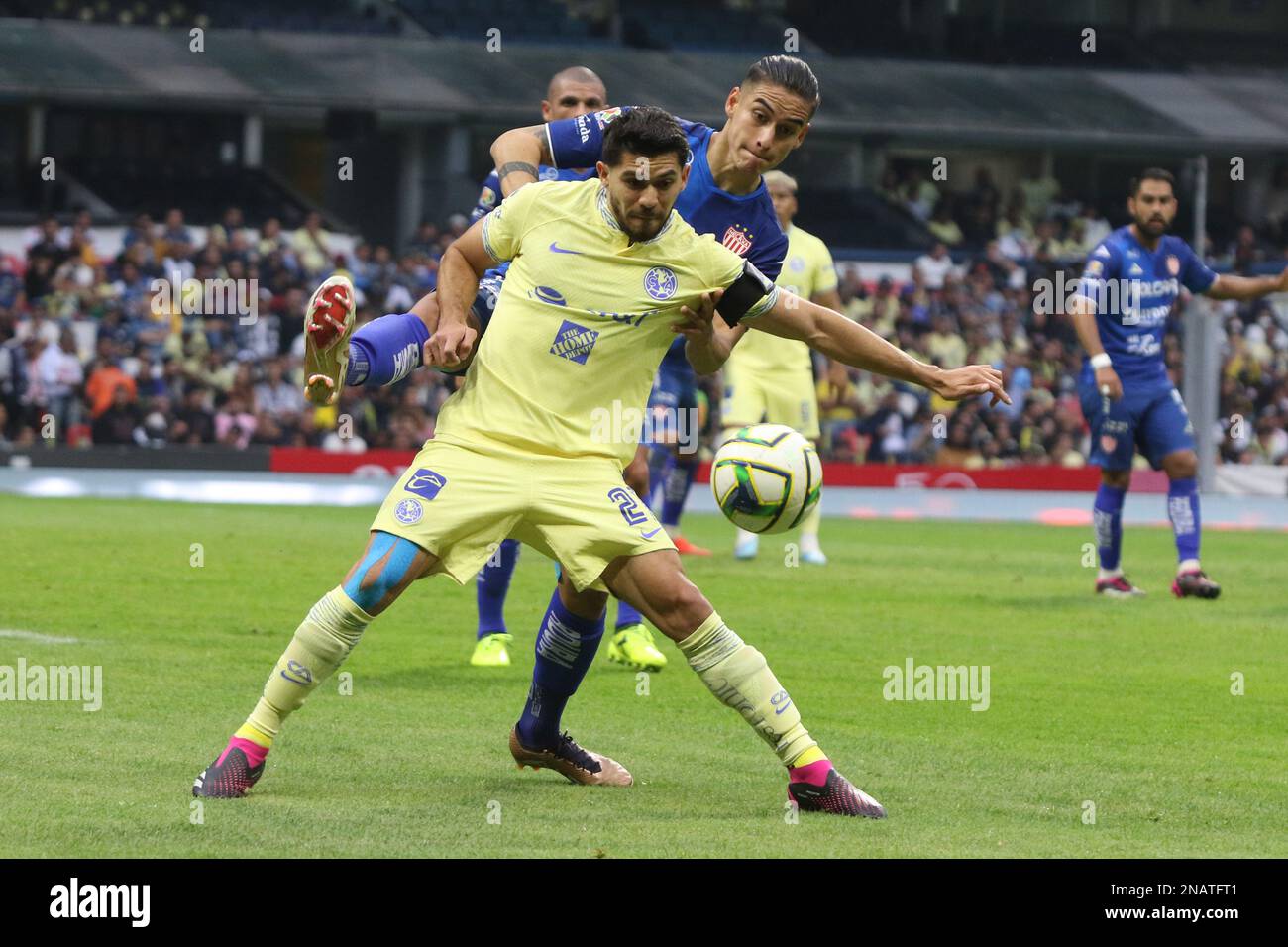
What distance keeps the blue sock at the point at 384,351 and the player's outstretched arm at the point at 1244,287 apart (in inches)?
274

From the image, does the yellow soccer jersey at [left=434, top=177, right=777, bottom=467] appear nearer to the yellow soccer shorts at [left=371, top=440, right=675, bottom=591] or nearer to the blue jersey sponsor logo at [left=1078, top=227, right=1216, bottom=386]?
the yellow soccer shorts at [left=371, top=440, right=675, bottom=591]

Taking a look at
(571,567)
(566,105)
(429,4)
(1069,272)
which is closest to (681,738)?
(571,567)

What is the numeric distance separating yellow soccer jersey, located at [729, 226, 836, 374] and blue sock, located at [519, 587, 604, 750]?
7.86m

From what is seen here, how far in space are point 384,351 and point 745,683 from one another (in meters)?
1.46

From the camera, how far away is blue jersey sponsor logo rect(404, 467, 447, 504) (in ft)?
20.2

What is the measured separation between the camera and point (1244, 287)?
12508mm

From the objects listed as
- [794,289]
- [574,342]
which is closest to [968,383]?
[574,342]

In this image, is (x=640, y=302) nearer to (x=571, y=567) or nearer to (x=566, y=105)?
(x=571, y=567)

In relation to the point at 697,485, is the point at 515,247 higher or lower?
higher

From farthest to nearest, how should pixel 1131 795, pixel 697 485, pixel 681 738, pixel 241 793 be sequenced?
pixel 697 485 < pixel 681 738 < pixel 1131 795 < pixel 241 793

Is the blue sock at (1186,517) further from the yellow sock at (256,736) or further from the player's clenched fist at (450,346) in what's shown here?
the yellow sock at (256,736)

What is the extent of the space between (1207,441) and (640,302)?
19770mm

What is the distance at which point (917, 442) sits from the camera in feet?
85.5

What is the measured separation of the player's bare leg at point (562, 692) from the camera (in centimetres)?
667
